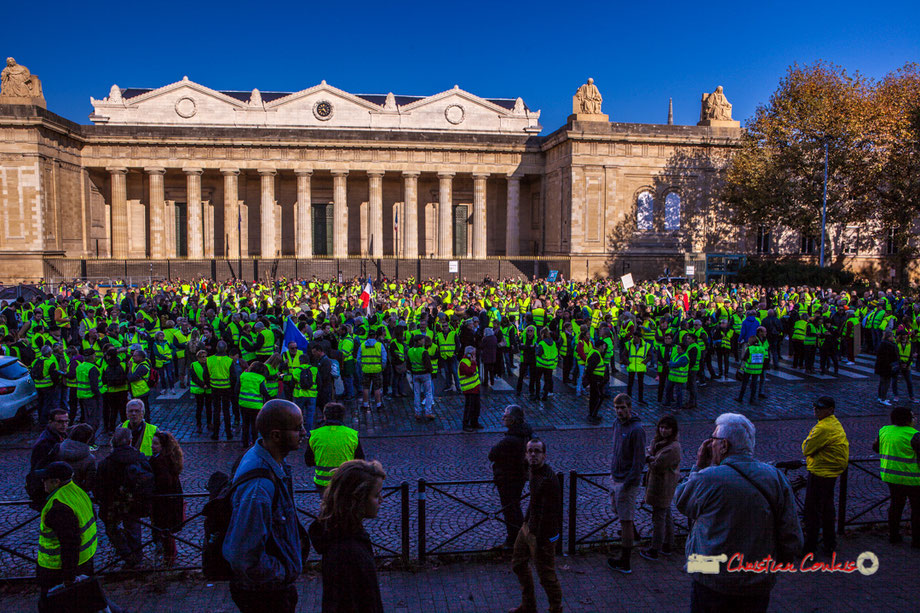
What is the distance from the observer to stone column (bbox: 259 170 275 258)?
4522 centimetres

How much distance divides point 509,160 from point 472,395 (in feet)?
121

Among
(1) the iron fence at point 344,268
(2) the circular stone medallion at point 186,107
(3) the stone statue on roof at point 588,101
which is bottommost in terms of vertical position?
(1) the iron fence at point 344,268

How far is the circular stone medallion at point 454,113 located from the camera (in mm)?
54406

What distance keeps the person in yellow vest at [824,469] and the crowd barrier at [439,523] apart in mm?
236

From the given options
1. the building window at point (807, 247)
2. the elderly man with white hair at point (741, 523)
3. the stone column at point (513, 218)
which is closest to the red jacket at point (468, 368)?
the elderly man with white hair at point (741, 523)

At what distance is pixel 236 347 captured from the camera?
15836 mm

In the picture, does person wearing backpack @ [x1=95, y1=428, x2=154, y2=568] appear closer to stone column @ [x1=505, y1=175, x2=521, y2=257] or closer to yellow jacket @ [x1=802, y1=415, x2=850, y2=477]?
yellow jacket @ [x1=802, y1=415, x2=850, y2=477]

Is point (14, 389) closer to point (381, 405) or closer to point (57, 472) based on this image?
point (381, 405)

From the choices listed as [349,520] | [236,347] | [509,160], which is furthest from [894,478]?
[509,160]

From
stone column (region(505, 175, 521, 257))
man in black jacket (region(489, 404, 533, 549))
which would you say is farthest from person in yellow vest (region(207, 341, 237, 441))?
stone column (region(505, 175, 521, 257))

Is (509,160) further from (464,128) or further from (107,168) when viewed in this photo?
(107,168)

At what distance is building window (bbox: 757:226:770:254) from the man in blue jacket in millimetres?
45186

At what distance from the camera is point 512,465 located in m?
6.95

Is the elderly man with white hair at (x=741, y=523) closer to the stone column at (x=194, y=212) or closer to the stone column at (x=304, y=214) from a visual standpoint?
the stone column at (x=304, y=214)
